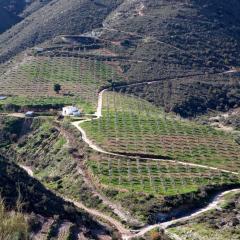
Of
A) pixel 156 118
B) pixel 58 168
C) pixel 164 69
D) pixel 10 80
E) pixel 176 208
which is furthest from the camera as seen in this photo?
pixel 164 69

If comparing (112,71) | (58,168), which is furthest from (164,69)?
(58,168)

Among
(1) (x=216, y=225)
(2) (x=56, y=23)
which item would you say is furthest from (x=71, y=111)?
(2) (x=56, y=23)

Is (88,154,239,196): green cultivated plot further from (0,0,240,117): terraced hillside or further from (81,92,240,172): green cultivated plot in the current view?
(0,0,240,117): terraced hillside

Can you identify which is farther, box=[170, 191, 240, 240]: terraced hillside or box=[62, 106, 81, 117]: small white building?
box=[62, 106, 81, 117]: small white building

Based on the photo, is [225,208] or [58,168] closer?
[225,208]

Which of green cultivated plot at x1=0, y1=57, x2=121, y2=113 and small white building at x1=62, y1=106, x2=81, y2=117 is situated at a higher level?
small white building at x1=62, y1=106, x2=81, y2=117

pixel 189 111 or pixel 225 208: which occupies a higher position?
pixel 225 208

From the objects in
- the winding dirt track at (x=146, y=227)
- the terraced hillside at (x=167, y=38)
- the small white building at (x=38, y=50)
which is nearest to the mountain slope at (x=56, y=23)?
the terraced hillside at (x=167, y=38)

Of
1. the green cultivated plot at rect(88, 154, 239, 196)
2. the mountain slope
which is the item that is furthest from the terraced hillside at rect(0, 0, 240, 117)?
the green cultivated plot at rect(88, 154, 239, 196)

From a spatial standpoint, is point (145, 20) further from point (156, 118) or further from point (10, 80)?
point (156, 118)
